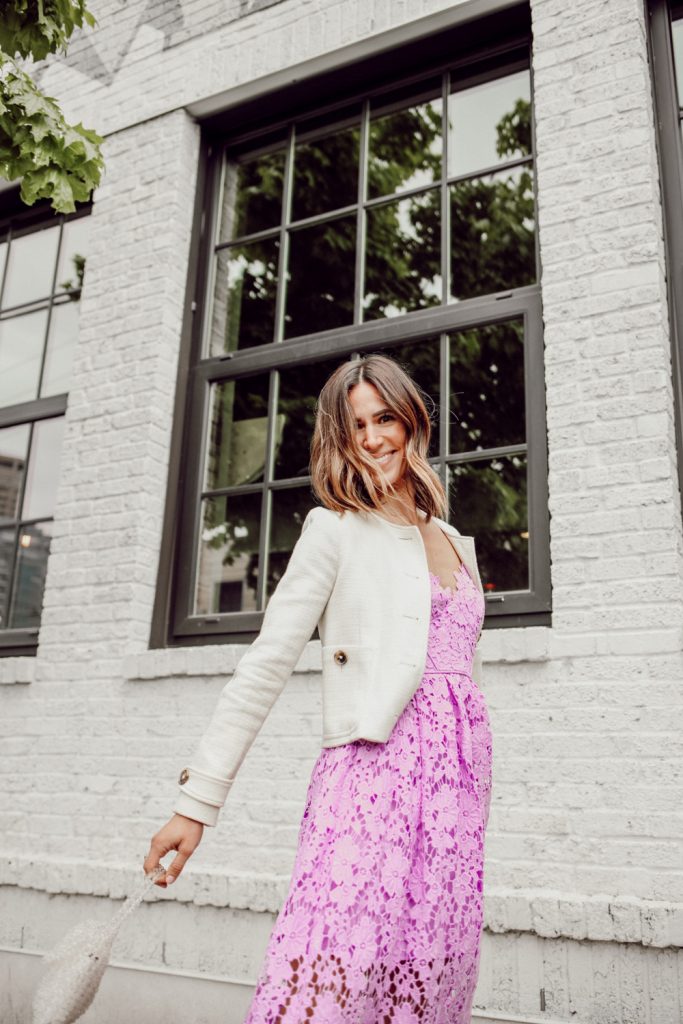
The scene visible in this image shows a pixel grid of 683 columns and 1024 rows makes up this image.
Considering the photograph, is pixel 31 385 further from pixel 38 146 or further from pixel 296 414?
pixel 38 146

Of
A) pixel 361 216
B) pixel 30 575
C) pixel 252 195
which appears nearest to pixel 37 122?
pixel 361 216

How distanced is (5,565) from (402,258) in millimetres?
2463

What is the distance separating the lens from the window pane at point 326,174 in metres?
4.31

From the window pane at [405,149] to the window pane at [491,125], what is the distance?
0.10 meters

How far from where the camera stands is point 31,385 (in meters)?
4.76

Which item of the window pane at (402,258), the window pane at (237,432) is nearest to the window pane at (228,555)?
the window pane at (237,432)

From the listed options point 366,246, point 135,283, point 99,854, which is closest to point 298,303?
point 366,246

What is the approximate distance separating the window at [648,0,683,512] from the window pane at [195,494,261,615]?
1.80 m

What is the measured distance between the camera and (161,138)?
4.43 m

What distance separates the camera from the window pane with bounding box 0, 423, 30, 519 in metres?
4.59

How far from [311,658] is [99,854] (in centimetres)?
119

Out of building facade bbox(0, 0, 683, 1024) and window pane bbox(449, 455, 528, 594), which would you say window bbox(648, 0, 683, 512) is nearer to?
building facade bbox(0, 0, 683, 1024)

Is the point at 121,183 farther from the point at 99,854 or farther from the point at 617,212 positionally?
the point at 99,854

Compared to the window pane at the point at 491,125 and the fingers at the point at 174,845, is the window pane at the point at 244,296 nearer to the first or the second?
the window pane at the point at 491,125
